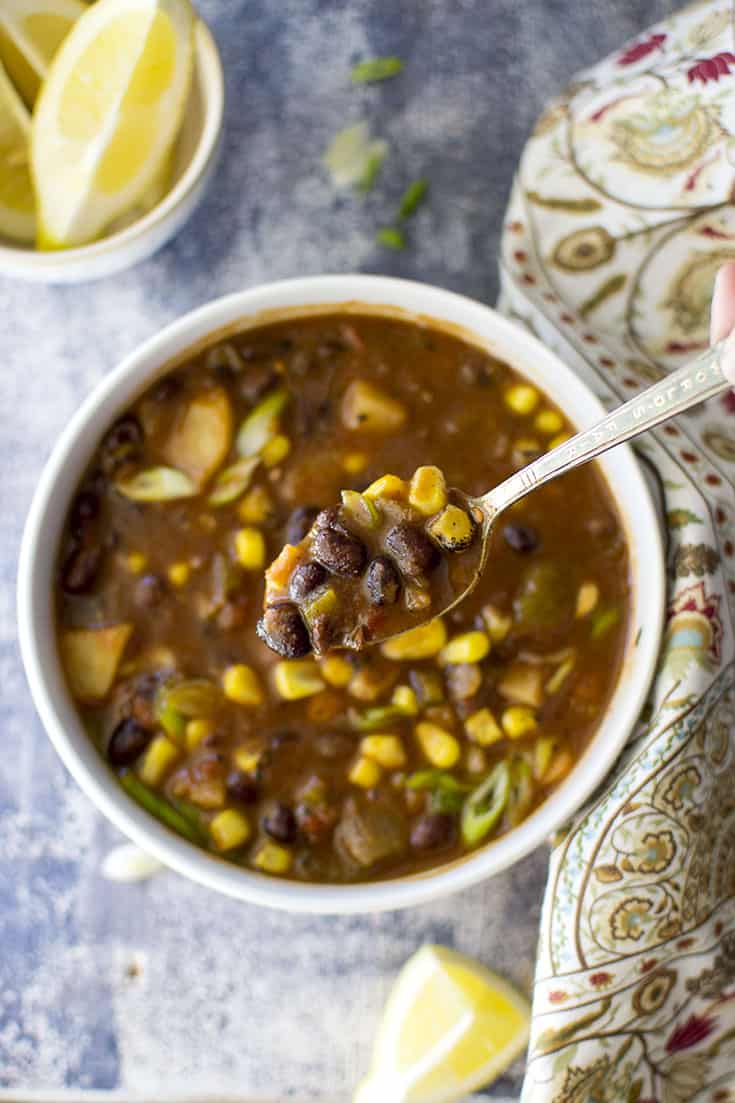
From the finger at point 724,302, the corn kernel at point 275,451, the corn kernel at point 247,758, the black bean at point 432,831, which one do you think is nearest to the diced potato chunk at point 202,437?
the corn kernel at point 275,451

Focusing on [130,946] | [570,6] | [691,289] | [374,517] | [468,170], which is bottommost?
[130,946]

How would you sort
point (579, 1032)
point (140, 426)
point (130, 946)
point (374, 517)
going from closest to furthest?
point (374, 517) < point (579, 1032) < point (140, 426) < point (130, 946)

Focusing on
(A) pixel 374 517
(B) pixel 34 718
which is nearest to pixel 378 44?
(A) pixel 374 517

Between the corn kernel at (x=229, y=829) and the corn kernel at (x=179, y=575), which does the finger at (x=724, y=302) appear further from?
the corn kernel at (x=229, y=829)

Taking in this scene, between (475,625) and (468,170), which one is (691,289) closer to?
(468,170)

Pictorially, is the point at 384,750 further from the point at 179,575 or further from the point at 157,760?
the point at 179,575

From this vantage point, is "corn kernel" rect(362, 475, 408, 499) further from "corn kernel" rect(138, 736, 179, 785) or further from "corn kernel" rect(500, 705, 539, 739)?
"corn kernel" rect(138, 736, 179, 785)

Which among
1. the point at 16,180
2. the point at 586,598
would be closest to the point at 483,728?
the point at 586,598
